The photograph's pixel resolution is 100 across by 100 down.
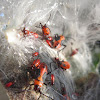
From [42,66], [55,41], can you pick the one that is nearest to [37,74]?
[42,66]

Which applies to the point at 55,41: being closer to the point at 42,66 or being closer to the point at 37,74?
the point at 42,66

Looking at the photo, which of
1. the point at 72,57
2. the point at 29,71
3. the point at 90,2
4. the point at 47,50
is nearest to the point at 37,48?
the point at 47,50

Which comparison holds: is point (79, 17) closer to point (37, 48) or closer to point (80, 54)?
point (80, 54)

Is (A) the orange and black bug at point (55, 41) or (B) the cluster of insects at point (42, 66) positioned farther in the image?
(A) the orange and black bug at point (55, 41)

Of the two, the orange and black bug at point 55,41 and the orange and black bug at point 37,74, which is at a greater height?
the orange and black bug at point 55,41

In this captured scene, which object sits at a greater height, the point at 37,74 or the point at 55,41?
the point at 55,41

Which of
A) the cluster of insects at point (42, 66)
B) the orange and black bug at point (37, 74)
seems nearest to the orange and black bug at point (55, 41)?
the cluster of insects at point (42, 66)

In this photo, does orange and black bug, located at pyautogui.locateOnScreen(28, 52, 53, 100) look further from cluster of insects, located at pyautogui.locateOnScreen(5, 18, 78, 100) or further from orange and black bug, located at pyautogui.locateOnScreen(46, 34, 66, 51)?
orange and black bug, located at pyautogui.locateOnScreen(46, 34, 66, 51)

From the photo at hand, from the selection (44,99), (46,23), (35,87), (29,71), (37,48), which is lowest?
(44,99)

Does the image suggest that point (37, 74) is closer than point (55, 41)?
Yes

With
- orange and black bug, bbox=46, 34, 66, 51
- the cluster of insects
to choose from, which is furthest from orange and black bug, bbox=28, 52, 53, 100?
orange and black bug, bbox=46, 34, 66, 51

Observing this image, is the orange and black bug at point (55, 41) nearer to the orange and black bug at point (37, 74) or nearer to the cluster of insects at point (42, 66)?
the cluster of insects at point (42, 66)
